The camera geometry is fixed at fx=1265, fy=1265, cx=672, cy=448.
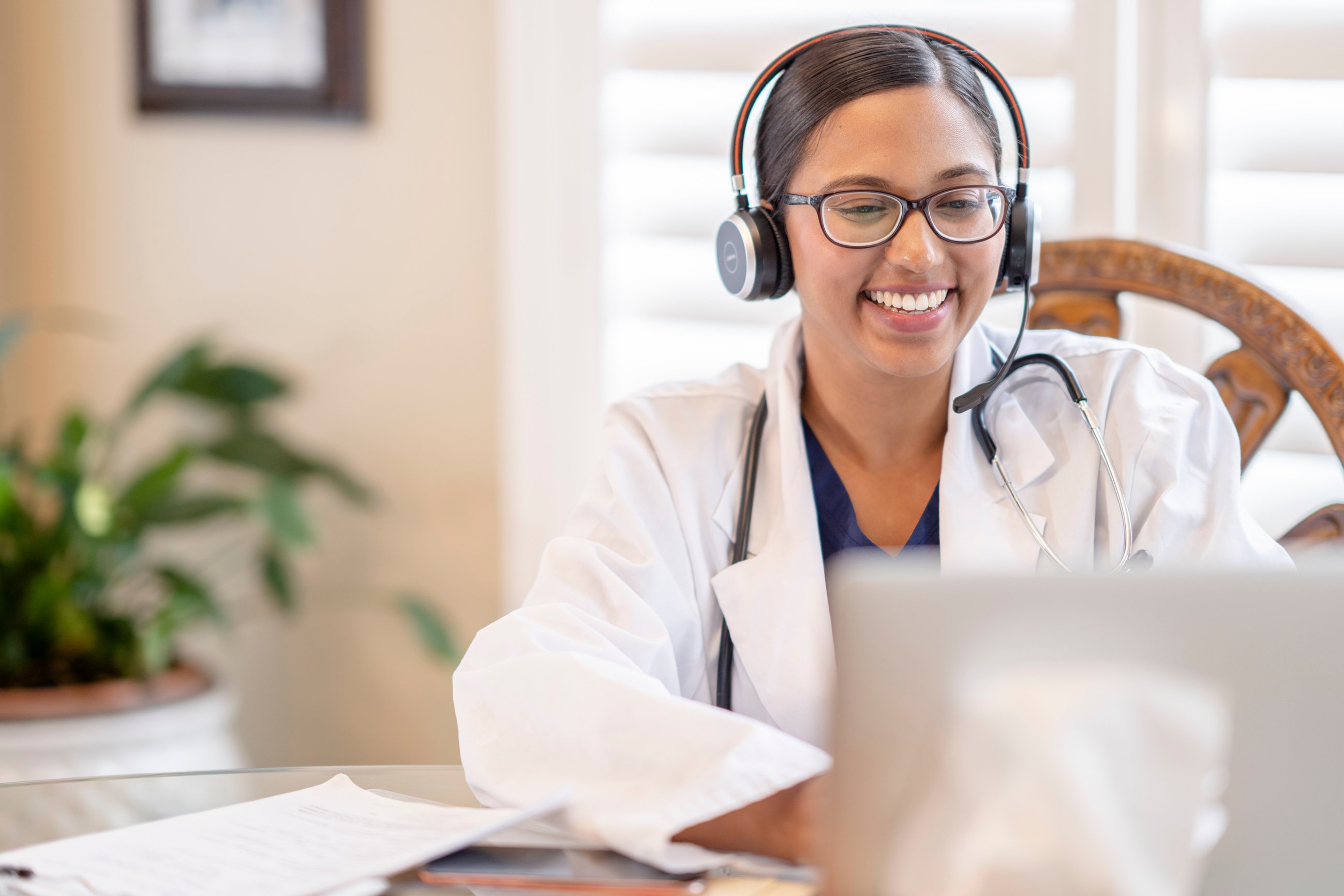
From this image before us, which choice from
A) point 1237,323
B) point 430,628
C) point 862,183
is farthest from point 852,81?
point 430,628

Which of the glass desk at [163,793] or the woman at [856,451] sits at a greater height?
the woman at [856,451]

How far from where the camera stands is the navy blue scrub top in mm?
1319

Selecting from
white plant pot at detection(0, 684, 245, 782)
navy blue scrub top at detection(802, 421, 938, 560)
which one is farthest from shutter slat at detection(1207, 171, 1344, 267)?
white plant pot at detection(0, 684, 245, 782)

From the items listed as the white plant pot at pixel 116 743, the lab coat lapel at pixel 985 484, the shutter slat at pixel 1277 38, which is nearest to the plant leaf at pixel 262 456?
the white plant pot at pixel 116 743

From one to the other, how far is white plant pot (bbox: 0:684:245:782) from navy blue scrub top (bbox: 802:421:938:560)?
3.94 feet

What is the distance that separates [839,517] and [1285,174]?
0.86m

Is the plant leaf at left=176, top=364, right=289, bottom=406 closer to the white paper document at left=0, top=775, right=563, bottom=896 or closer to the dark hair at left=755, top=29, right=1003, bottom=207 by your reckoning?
the dark hair at left=755, top=29, right=1003, bottom=207

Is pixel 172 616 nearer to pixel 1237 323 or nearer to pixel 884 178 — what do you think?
pixel 884 178

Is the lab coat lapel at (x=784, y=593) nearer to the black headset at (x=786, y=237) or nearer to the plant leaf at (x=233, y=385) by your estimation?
the black headset at (x=786, y=237)

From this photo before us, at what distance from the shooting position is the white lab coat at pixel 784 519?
3.80ft

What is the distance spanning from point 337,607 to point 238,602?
0.19 meters

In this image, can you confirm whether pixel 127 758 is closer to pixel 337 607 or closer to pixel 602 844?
pixel 337 607

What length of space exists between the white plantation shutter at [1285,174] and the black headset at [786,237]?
1.90ft

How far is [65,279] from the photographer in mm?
2592
